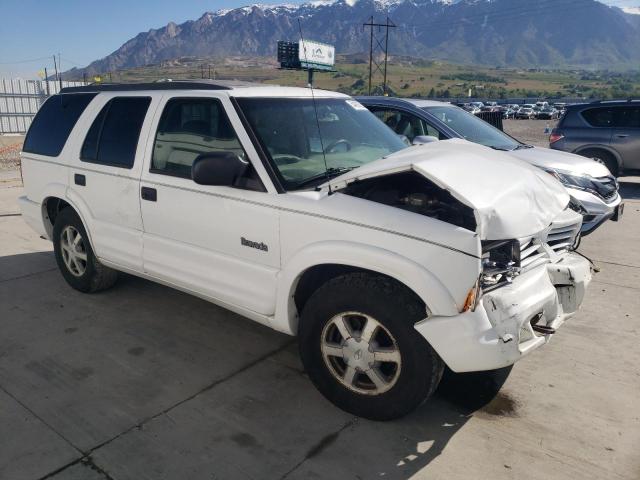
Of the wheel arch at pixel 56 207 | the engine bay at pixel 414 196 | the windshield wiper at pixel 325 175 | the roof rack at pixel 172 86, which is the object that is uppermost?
the roof rack at pixel 172 86

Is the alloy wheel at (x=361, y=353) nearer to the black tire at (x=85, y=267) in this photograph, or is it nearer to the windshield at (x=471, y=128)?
the black tire at (x=85, y=267)

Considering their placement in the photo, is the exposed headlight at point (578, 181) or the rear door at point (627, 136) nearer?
the exposed headlight at point (578, 181)

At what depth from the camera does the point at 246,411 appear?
10.7ft

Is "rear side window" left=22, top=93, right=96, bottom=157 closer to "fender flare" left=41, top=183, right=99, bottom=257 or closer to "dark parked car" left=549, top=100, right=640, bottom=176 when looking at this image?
"fender flare" left=41, top=183, right=99, bottom=257

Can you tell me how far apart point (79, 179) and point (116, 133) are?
1.95ft

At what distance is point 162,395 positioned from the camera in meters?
3.42

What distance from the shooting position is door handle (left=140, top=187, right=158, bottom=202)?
3965mm

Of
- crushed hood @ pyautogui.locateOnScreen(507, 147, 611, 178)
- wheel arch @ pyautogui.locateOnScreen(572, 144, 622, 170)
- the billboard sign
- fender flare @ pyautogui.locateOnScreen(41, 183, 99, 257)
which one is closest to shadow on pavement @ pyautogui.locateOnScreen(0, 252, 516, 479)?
fender flare @ pyautogui.locateOnScreen(41, 183, 99, 257)

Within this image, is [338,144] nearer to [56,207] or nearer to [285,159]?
[285,159]

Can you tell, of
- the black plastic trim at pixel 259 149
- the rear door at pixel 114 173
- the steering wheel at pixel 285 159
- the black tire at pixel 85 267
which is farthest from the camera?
the black tire at pixel 85 267

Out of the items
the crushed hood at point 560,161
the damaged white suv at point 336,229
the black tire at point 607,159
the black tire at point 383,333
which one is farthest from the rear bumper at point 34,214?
the black tire at point 607,159

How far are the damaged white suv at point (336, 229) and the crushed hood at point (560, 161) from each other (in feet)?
9.26

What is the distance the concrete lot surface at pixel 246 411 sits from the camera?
2801 mm

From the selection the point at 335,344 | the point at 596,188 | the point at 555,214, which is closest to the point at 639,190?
the point at 596,188
